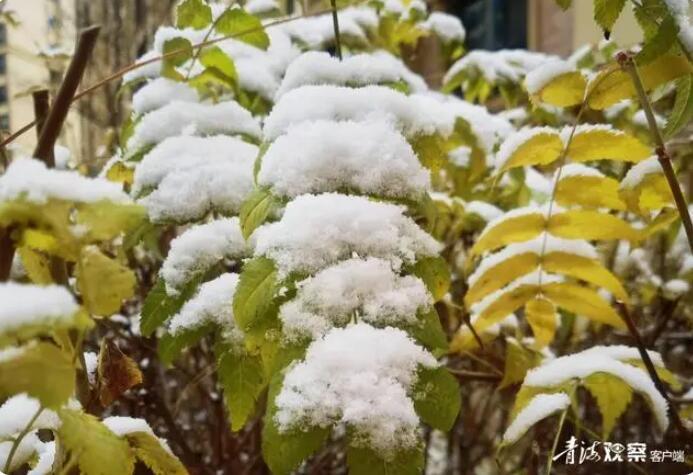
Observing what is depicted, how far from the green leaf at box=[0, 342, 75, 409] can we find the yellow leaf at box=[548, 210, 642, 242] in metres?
0.63

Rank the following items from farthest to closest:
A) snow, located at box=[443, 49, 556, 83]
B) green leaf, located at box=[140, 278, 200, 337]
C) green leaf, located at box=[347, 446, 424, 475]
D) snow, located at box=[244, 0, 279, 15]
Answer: snow, located at box=[443, 49, 556, 83] < snow, located at box=[244, 0, 279, 15] < green leaf, located at box=[140, 278, 200, 337] < green leaf, located at box=[347, 446, 424, 475]

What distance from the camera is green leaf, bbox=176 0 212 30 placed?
103 cm

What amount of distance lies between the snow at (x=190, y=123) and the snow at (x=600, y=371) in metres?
0.46

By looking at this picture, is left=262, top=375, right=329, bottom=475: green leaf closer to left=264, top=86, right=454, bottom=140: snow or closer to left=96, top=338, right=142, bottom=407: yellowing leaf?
→ left=96, top=338, right=142, bottom=407: yellowing leaf

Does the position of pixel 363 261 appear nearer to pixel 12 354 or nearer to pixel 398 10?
pixel 12 354

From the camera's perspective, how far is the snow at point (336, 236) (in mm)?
606

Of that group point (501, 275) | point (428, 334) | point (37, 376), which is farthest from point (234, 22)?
point (37, 376)

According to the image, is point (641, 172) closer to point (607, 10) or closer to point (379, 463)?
point (607, 10)

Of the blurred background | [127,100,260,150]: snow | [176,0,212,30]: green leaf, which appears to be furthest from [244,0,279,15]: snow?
[127,100,260,150]: snow

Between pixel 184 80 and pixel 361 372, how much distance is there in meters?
0.61

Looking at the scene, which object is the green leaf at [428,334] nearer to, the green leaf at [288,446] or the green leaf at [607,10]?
the green leaf at [288,446]

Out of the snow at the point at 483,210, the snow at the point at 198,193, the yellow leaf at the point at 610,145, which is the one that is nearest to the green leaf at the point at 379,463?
the snow at the point at 198,193

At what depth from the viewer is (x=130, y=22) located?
10.4ft

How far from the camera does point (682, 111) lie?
27.5 inches
